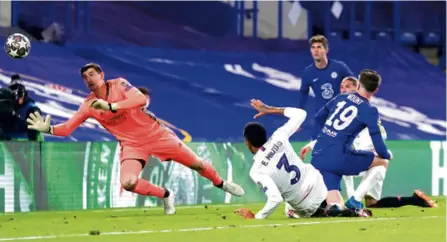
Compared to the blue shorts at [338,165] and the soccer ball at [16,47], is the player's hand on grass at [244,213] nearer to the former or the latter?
the blue shorts at [338,165]

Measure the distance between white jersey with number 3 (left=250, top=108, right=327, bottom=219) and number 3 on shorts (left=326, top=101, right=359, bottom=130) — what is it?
0.49 metres

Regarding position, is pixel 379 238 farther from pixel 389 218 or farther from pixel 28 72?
pixel 28 72

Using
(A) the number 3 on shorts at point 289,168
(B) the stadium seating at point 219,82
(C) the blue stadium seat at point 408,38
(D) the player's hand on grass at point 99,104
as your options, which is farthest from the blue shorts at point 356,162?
(C) the blue stadium seat at point 408,38

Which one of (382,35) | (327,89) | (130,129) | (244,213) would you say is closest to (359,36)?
(382,35)

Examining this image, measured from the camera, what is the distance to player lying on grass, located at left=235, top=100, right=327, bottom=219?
12.1m

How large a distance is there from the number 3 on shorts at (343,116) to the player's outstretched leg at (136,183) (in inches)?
86.7

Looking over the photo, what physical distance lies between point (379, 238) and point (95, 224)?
11.2 feet

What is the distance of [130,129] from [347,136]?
2.55m

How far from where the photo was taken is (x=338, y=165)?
12883 millimetres

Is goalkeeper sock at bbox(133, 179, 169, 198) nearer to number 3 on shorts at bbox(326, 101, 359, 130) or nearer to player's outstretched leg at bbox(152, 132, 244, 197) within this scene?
player's outstretched leg at bbox(152, 132, 244, 197)

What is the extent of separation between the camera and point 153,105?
21703mm

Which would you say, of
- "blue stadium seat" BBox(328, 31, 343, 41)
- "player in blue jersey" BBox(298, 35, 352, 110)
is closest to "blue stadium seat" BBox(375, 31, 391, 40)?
"blue stadium seat" BBox(328, 31, 343, 41)

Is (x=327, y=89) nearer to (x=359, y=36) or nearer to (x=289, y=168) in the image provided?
(x=289, y=168)

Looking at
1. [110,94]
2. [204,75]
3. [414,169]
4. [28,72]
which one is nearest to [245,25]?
[204,75]
